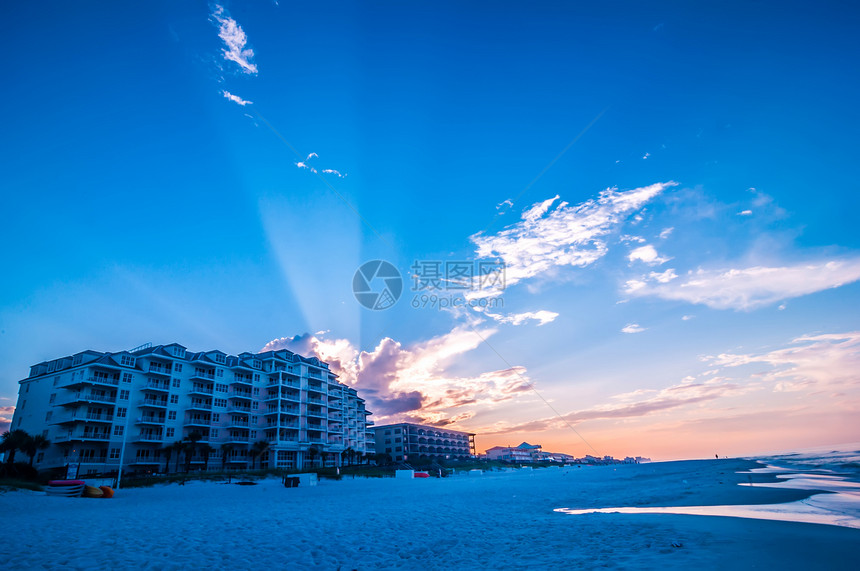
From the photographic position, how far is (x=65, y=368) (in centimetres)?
5669

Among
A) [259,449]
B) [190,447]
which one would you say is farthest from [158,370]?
[259,449]

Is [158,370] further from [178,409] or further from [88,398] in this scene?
[88,398]

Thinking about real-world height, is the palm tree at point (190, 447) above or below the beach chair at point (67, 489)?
above

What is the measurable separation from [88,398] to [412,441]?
330ft

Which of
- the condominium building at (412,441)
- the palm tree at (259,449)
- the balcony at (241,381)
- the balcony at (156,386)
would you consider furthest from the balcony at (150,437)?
the condominium building at (412,441)

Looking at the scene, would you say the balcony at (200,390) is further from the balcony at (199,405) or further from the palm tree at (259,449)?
the palm tree at (259,449)

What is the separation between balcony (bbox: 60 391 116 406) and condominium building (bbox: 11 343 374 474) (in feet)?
0.37

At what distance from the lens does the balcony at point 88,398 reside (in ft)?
174

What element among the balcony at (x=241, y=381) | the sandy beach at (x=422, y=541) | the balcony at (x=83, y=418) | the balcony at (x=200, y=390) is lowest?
the sandy beach at (x=422, y=541)

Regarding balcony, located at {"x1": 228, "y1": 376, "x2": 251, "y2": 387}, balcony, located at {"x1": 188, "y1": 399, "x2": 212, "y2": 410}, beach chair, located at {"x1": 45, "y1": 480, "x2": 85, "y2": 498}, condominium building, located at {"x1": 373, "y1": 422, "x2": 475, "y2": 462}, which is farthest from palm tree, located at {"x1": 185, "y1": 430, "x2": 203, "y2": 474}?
condominium building, located at {"x1": 373, "y1": 422, "x2": 475, "y2": 462}

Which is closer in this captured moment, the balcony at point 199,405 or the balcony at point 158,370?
the balcony at point 158,370

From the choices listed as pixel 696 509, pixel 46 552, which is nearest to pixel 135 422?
pixel 46 552

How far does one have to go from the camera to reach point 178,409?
63656 mm

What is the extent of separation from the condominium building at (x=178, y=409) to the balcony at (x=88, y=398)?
11 cm
